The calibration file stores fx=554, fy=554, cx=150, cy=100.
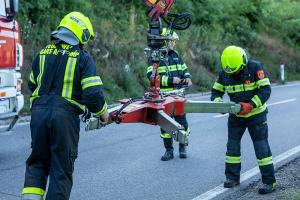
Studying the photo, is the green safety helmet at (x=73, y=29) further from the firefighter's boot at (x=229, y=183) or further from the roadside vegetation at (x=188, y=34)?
the roadside vegetation at (x=188, y=34)

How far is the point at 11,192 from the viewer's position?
6688 mm

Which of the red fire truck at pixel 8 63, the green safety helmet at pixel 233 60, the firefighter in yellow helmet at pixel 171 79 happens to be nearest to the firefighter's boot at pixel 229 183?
the green safety helmet at pixel 233 60

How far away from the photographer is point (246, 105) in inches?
257

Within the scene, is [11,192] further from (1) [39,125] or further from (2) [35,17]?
(2) [35,17]

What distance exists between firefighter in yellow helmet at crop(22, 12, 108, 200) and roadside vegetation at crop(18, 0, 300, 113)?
8518mm

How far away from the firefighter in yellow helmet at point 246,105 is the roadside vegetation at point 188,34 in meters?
7.49

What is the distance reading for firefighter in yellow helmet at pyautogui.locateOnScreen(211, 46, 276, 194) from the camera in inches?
261

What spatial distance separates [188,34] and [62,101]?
63.8 feet

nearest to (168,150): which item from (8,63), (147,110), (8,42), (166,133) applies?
(166,133)

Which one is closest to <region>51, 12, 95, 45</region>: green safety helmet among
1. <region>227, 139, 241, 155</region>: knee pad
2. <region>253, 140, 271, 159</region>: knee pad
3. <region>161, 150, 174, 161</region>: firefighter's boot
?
<region>227, 139, 241, 155</region>: knee pad

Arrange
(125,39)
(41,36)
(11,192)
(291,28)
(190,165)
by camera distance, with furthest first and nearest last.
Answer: (291,28), (125,39), (41,36), (190,165), (11,192)

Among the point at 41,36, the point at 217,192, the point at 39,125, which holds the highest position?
the point at 41,36

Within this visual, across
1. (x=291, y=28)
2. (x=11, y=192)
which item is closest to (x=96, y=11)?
(x=11, y=192)

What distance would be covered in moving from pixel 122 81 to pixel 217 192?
11.3m
